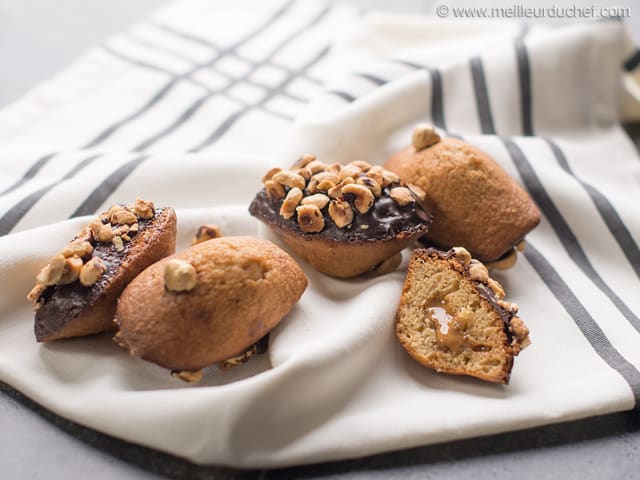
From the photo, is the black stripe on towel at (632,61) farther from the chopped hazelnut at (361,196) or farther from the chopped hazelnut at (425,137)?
the chopped hazelnut at (361,196)

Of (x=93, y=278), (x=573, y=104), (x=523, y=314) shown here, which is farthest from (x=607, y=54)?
(x=93, y=278)

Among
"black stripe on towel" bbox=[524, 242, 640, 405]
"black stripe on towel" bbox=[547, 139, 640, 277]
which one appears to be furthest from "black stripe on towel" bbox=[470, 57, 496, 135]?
"black stripe on towel" bbox=[524, 242, 640, 405]

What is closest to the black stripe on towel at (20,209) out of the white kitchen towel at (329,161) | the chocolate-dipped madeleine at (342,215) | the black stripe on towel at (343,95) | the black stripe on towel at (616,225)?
the white kitchen towel at (329,161)

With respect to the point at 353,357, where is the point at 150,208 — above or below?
above

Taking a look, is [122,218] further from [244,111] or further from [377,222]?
[244,111]

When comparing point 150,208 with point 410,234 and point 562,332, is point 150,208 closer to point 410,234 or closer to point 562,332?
point 410,234

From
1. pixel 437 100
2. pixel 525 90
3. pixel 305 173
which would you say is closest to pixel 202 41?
pixel 437 100
